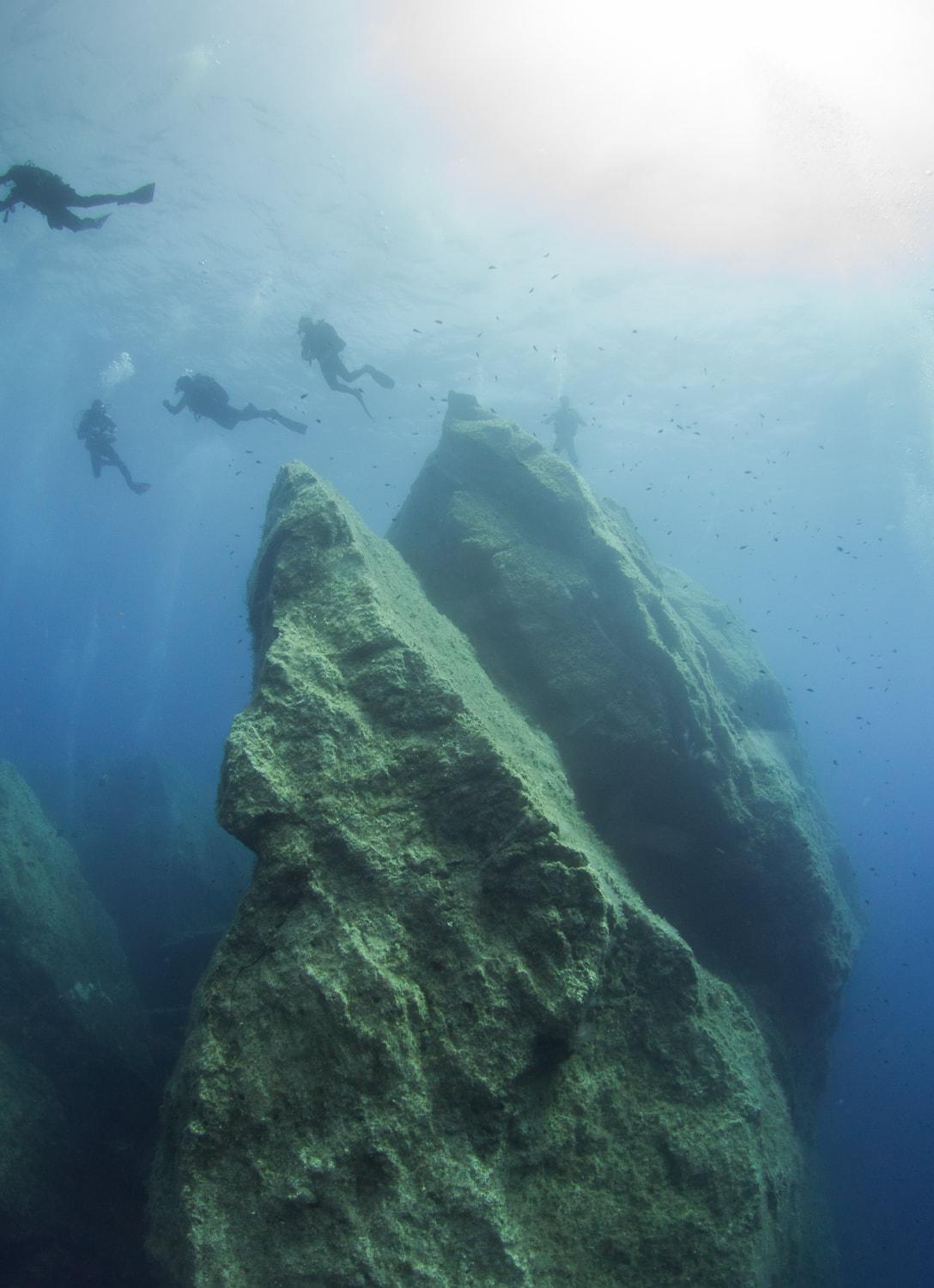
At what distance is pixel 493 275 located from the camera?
896 inches

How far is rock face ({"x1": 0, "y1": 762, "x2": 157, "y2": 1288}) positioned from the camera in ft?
16.9

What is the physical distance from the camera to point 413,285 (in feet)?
78.3

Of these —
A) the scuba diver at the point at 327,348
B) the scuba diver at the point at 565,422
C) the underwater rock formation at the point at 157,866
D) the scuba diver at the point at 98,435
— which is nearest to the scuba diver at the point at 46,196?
the scuba diver at the point at 327,348

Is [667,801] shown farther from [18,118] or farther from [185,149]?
[18,118]

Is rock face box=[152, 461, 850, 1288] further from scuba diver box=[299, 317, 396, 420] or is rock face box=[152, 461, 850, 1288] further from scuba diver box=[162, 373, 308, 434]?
scuba diver box=[162, 373, 308, 434]

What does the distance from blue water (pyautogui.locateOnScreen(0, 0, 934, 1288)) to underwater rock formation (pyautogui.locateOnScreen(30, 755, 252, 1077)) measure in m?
5.90

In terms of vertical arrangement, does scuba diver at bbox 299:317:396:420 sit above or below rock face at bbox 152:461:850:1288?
above

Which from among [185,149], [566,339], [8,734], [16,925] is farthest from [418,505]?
[8,734]

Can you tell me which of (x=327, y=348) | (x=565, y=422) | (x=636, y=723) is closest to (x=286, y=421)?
(x=327, y=348)

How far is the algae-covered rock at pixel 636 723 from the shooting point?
6461 mm

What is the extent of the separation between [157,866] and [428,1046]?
14052 millimetres

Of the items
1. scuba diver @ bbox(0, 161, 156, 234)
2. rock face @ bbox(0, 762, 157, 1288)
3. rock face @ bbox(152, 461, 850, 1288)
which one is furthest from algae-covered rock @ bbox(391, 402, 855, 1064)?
scuba diver @ bbox(0, 161, 156, 234)

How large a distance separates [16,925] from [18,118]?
23916 mm

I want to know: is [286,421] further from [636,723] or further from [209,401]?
[636,723]
